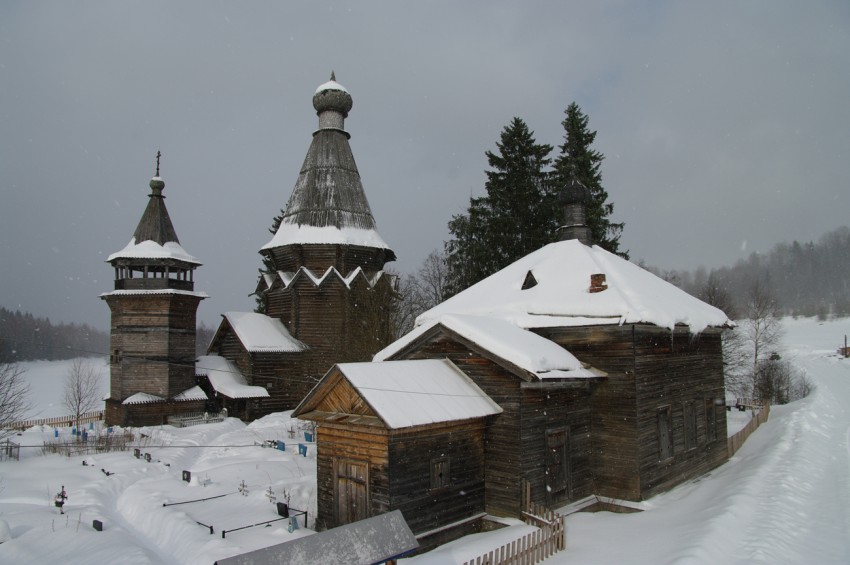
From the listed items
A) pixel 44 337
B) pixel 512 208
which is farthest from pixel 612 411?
pixel 44 337

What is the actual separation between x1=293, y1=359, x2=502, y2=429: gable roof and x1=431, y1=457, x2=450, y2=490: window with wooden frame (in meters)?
0.97

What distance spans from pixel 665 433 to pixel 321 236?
21465mm

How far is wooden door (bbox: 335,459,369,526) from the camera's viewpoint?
11.5 metres

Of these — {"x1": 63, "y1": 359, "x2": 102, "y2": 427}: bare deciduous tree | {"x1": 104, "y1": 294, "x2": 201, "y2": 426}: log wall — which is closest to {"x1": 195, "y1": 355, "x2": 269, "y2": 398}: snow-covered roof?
{"x1": 104, "y1": 294, "x2": 201, "y2": 426}: log wall

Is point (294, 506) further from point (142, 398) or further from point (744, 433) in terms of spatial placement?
point (744, 433)

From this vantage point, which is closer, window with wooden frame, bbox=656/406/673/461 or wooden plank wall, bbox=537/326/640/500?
wooden plank wall, bbox=537/326/640/500

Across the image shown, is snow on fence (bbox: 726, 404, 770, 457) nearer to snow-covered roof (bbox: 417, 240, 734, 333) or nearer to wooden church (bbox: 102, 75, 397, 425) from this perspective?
snow-covered roof (bbox: 417, 240, 734, 333)

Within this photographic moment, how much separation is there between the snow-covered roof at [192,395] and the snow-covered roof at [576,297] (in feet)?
→ 53.2

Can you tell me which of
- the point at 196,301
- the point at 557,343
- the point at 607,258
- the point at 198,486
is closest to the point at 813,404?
the point at 607,258

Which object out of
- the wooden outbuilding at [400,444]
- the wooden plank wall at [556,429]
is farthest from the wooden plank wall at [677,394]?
the wooden outbuilding at [400,444]

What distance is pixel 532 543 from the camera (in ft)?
32.9

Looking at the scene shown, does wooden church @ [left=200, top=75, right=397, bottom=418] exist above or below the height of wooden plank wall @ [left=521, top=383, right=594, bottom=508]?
above

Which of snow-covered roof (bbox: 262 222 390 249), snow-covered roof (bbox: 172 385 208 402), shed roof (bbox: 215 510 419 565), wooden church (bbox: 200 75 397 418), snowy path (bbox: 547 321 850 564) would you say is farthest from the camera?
snow-covered roof (bbox: 262 222 390 249)

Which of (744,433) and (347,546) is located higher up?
(347,546)
